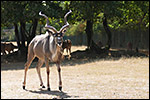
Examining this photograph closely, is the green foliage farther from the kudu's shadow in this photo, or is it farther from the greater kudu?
the kudu's shadow

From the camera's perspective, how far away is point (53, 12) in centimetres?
2273

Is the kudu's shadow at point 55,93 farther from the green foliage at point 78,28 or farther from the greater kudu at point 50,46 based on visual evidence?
the green foliage at point 78,28

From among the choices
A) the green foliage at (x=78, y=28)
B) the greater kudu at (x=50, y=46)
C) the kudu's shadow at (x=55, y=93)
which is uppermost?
the green foliage at (x=78, y=28)

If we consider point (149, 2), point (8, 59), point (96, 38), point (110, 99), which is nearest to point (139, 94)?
point (110, 99)

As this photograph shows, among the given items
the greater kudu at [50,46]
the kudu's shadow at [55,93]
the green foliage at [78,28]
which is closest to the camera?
the kudu's shadow at [55,93]

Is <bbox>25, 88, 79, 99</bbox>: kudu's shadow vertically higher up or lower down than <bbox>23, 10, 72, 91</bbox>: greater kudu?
lower down

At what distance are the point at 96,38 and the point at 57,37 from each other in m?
38.5

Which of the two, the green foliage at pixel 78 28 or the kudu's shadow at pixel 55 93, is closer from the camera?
the kudu's shadow at pixel 55 93

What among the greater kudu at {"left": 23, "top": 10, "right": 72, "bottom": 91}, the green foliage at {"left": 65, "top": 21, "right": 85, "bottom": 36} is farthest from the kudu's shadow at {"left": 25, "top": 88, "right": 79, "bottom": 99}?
the green foliage at {"left": 65, "top": 21, "right": 85, "bottom": 36}

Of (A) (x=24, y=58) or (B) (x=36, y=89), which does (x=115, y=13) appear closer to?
(A) (x=24, y=58)

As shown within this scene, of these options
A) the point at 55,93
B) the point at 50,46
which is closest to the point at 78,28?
the point at 50,46

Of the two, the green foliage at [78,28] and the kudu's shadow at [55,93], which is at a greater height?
the green foliage at [78,28]

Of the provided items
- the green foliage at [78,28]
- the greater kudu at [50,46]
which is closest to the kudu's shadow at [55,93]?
the greater kudu at [50,46]

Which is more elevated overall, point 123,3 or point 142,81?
point 123,3
